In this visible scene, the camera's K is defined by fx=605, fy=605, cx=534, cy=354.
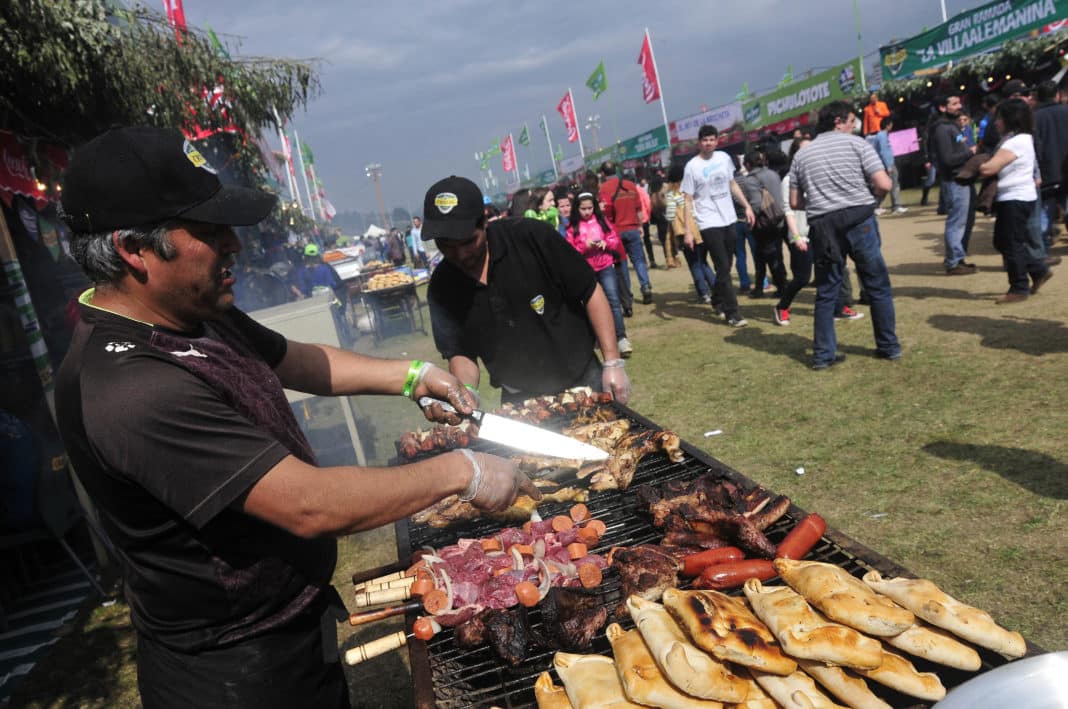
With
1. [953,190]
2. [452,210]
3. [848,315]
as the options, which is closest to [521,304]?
Answer: [452,210]

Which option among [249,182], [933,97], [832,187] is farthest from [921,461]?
[933,97]

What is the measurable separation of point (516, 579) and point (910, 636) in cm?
146

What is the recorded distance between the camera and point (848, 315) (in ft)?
31.2

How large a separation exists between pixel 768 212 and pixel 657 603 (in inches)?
377

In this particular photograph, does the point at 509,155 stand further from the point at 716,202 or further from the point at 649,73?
the point at 716,202

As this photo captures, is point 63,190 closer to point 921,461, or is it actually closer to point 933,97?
point 921,461

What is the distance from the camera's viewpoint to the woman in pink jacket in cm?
1033

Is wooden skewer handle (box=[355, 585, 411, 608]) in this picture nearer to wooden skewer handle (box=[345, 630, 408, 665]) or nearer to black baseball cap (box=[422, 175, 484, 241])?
wooden skewer handle (box=[345, 630, 408, 665])

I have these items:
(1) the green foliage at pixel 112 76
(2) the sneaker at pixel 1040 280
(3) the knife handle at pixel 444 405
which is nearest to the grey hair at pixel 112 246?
(3) the knife handle at pixel 444 405

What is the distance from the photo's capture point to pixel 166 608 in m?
2.00

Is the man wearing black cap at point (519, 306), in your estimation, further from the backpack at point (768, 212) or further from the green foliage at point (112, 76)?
the backpack at point (768, 212)

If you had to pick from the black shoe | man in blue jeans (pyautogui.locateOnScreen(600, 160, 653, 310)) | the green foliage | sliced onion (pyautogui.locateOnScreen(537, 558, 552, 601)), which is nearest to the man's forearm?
sliced onion (pyautogui.locateOnScreen(537, 558, 552, 601))

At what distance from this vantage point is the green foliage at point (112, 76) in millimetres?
5684

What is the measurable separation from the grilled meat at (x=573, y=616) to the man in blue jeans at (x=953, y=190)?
421 inches
